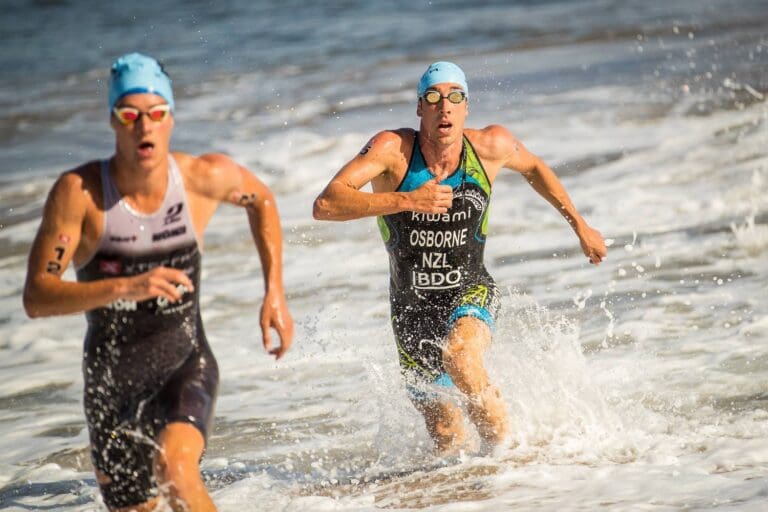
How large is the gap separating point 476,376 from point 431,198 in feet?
3.20

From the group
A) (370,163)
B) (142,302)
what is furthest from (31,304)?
(370,163)

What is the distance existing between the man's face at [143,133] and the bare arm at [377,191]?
146 centimetres

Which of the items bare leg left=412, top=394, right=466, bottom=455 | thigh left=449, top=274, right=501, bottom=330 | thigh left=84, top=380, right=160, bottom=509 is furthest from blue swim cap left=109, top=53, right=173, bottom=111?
bare leg left=412, top=394, right=466, bottom=455

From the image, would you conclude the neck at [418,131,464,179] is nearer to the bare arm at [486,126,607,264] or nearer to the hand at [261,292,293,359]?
the bare arm at [486,126,607,264]

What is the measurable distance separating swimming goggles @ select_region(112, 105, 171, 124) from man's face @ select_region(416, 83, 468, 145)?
193cm

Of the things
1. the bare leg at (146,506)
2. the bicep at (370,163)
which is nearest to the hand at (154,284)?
the bare leg at (146,506)

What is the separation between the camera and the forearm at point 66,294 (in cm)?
436

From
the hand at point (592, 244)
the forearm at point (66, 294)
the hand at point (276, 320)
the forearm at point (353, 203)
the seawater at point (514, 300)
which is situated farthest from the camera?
the hand at point (592, 244)

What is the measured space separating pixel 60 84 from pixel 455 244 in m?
19.6

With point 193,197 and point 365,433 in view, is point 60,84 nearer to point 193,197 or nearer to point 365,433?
point 365,433

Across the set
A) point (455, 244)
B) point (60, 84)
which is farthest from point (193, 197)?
point (60, 84)

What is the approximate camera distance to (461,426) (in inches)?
259

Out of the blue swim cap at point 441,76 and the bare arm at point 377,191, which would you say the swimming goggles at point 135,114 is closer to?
the bare arm at point 377,191

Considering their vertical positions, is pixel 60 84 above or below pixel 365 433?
above
